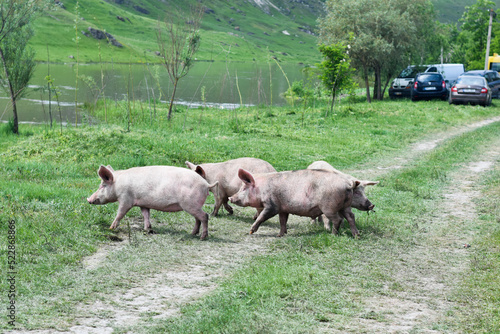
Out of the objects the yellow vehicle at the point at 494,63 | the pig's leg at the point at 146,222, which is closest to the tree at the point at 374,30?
the yellow vehicle at the point at 494,63

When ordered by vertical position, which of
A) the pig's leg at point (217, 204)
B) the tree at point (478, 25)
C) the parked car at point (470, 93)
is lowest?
the pig's leg at point (217, 204)

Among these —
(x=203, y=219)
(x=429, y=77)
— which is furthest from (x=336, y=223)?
(x=429, y=77)

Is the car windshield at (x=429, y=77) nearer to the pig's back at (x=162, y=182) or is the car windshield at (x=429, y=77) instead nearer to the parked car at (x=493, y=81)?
the parked car at (x=493, y=81)

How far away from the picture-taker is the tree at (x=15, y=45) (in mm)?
18781

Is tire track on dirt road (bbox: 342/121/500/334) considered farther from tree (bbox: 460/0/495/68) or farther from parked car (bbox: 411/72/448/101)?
tree (bbox: 460/0/495/68)

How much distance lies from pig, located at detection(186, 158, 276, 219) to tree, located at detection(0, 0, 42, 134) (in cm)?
1243

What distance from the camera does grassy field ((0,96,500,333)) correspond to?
16.4 ft

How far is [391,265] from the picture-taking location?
21.7 ft

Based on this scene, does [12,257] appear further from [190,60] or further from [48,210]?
[190,60]

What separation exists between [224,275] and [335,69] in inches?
841

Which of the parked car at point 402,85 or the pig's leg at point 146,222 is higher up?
the parked car at point 402,85

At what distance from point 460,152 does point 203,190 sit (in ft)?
35.6

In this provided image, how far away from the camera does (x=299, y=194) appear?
7.85 metres

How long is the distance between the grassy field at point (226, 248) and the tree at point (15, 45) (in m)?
6.30
